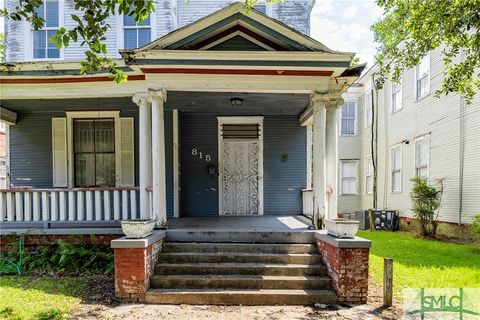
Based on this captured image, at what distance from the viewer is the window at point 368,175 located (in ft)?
55.1

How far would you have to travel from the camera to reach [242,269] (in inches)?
223

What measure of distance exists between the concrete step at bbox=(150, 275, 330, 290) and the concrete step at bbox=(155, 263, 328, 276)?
0.57ft

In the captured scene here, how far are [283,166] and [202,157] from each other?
2199 mm

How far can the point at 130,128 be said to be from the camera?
894 centimetres

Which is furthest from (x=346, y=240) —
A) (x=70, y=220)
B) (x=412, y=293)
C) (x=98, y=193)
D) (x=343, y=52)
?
(x=70, y=220)

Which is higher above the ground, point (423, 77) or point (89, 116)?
point (423, 77)

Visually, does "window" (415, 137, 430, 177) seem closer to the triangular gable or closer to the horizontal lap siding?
the horizontal lap siding

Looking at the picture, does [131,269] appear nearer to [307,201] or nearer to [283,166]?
[307,201]

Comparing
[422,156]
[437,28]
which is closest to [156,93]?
[437,28]

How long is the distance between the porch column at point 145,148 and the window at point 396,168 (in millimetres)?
11247

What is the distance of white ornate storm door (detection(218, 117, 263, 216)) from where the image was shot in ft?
30.5

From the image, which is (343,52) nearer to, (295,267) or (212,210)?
(295,267)

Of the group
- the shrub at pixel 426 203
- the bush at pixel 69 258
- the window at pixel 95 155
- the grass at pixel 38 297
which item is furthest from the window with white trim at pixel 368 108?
the grass at pixel 38 297

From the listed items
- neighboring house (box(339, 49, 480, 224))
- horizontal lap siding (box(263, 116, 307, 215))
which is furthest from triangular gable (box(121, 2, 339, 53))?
neighboring house (box(339, 49, 480, 224))
